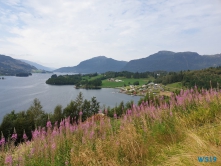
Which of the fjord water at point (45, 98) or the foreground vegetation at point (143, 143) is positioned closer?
the foreground vegetation at point (143, 143)

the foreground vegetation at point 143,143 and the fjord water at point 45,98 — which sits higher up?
the foreground vegetation at point 143,143

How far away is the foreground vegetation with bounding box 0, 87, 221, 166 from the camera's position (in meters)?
3.51

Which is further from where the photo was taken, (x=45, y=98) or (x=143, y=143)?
(x=45, y=98)

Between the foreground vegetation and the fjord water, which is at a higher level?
the foreground vegetation

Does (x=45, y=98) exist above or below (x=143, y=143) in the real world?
below

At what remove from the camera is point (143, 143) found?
450cm

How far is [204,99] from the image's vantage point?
692 cm

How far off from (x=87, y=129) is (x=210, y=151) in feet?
10.9

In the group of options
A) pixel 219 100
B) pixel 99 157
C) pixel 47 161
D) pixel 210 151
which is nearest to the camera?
pixel 210 151

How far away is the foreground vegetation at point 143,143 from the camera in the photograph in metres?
3.51

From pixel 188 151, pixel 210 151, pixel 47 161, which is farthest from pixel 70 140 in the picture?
pixel 210 151

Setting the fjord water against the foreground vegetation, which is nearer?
the foreground vegetation

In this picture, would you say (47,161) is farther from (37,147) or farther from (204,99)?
(204,99)

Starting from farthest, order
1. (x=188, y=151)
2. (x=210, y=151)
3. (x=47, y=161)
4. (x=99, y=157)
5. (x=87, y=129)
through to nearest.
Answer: (x=87, y=129) → (x=47, y=161) → (x=99, y=157) → (x=188, y=151) → (x=210, y=151)
